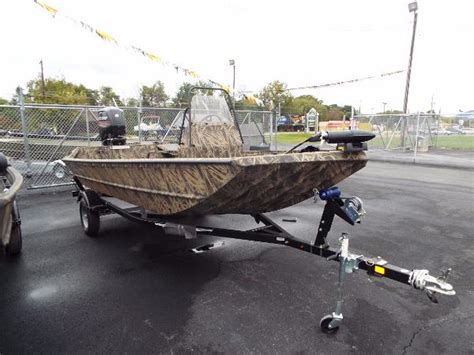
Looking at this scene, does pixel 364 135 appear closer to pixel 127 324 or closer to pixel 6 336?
pixel 127 324

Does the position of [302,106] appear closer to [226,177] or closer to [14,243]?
A: [14,243]

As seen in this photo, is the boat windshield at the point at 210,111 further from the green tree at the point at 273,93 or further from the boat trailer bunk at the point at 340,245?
the green tree at the point at 273,93

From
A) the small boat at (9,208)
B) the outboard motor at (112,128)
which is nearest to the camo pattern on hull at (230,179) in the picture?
the small boat at (9,208)

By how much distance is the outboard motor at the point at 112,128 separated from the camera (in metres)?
6.02

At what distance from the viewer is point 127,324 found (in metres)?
2.69

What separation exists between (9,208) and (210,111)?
2.94 m

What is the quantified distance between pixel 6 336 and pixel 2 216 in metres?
1.10

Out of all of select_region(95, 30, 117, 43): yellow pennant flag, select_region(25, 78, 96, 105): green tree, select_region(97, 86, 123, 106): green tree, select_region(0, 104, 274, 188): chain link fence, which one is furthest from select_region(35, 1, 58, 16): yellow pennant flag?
select_region(97, 86, 123, 106): green tree

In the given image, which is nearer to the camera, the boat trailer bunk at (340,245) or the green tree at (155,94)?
the boat trailer bunk at (340,245)

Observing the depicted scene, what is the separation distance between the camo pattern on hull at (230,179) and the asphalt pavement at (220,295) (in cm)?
77

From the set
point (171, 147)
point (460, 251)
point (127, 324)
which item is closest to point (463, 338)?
point (460, 251)

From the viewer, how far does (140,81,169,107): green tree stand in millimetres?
38856

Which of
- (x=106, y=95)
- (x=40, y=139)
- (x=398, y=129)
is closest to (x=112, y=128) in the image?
(x=40, y=139)

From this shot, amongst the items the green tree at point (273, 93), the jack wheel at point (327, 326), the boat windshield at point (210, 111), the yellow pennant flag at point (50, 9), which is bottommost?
the jack wheel at point (327, 326)
